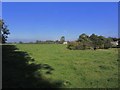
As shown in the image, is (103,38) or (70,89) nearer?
(70,89)

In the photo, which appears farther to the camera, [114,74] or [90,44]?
[90,44]

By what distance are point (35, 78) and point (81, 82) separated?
64.1 inches

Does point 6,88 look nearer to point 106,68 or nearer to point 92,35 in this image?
point 106,68

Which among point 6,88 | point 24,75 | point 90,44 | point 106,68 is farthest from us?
point 90,44

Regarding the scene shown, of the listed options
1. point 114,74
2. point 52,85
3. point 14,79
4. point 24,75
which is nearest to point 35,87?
point 52,85

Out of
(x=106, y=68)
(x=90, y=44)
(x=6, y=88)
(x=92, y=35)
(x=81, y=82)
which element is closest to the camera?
(x=6, y=88)

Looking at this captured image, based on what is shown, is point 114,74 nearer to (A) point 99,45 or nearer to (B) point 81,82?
(B) point 81,82

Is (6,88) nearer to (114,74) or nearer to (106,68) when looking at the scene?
(114,74)

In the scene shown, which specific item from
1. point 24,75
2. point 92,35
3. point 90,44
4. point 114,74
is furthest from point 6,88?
point 92,35

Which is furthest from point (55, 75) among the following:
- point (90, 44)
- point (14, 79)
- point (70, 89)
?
point (90, 44)

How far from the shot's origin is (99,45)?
43750mm

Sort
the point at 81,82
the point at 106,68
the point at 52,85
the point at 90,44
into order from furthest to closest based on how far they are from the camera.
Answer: the point at 90,44 < the point at 106,68 < the point at 81,82 < the point at 52,85

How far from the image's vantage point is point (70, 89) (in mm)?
7988

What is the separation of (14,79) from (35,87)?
4.73ft
